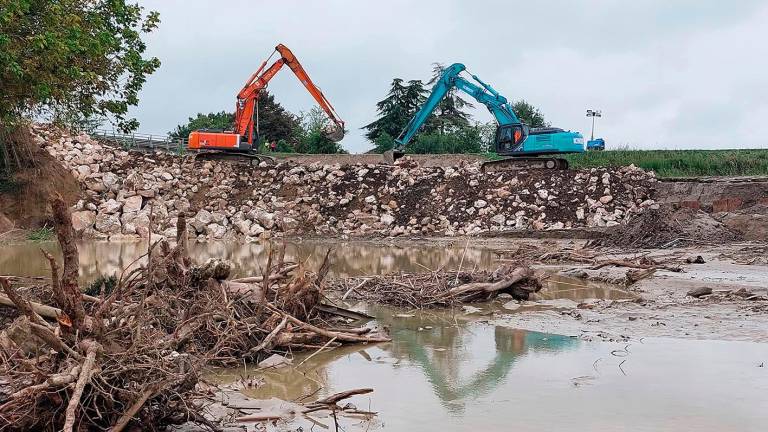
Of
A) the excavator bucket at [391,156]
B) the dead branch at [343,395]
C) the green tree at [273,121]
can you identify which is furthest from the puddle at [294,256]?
the green tree at [273,121]

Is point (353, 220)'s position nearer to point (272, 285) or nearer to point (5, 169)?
point (5, 169)

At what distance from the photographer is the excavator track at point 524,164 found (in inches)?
1133

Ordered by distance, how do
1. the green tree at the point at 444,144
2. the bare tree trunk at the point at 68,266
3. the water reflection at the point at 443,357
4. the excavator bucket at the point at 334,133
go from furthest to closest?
the green tree at the point at 444,144 < the excavator bucket at the point at 334,133 < the water reflection at the point at 443,357 < the bare tree trunk at the point at 68,266

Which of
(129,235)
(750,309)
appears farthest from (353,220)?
(750,309)

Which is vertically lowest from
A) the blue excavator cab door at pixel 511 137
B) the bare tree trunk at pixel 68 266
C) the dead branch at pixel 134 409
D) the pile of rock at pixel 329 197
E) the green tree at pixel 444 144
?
the dead branch at pixel 134 409

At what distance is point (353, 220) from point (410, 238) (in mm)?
2969

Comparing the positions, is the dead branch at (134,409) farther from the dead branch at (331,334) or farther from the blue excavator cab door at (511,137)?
the blue excavator cab door at (511,137)

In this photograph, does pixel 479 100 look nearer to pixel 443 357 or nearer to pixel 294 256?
pixel 294 256

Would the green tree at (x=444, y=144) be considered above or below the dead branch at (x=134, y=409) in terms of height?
above

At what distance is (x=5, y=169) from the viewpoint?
26.9 metres

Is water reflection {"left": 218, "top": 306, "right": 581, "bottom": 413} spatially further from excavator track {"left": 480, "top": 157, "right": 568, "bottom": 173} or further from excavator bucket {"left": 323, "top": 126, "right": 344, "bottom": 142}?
excavator bucket {"left": 323, "top": 126, "right": 344, "bottom": 142}

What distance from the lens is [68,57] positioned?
38.3 ft

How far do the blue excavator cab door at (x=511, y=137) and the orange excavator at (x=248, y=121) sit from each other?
241 inches

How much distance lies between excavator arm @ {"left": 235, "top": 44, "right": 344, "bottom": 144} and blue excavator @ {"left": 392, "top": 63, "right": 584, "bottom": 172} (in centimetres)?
297
